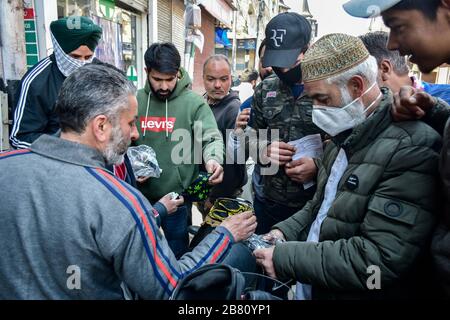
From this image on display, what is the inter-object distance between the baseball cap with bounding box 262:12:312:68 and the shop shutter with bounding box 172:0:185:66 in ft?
24.4

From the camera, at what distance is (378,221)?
129 centimetres

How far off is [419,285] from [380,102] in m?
0.84

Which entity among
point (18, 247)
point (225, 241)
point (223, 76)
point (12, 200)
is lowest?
point (225, 241)

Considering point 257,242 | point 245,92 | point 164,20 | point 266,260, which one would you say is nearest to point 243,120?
point 257,242

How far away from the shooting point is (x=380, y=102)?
1550 millimetres

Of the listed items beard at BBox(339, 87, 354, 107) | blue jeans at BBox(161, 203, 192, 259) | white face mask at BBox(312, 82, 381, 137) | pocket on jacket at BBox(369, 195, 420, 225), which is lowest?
blue jeans at BBox(161, 203, 192, 259)

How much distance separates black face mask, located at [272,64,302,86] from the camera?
7.53ft

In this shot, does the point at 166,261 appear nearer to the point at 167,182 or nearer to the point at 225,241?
the point at 225,241

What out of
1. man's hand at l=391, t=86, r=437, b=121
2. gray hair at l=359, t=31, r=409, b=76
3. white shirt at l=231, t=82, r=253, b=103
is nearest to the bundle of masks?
man's hand at l=391, t=86, r=437, b=121

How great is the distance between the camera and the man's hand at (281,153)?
2215 mm

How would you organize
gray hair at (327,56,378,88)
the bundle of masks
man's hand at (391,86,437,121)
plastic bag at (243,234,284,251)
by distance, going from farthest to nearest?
the bundle of masks
plastic bag at (243,234,284,251)
gray hair at (327,56,378,88)
man's hand at (391,86,437,121)

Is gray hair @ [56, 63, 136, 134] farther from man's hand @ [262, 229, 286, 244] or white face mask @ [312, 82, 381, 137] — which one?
man's hand @ [262, 229, 286, 244]

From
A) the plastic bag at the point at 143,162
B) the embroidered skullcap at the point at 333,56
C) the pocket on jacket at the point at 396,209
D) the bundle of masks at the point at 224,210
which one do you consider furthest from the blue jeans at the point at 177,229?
the pocket on jacket at the point at 396,209
